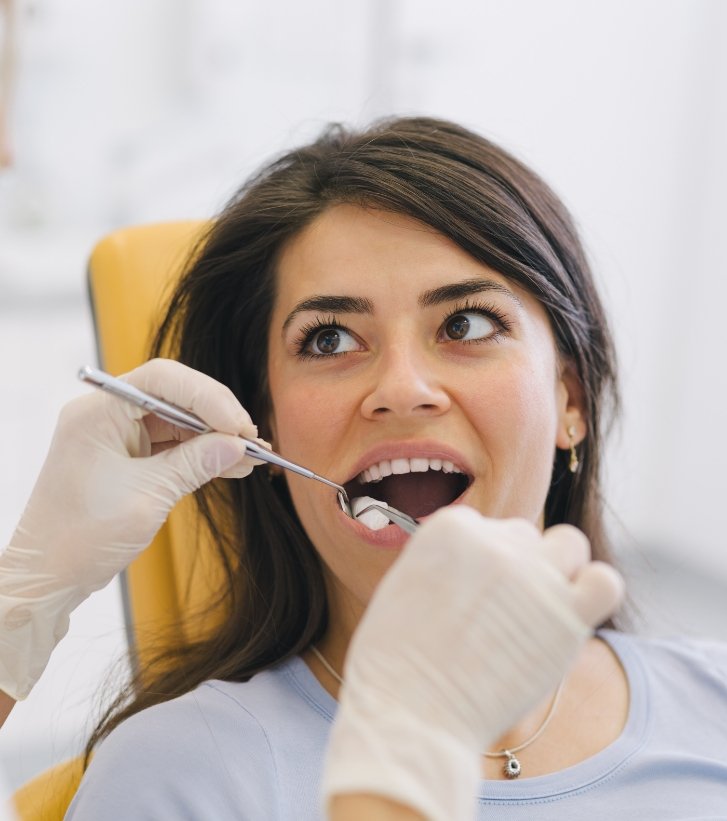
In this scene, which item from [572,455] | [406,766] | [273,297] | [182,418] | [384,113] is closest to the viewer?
[406,766]

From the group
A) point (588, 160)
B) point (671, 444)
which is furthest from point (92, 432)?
point (671, 444)

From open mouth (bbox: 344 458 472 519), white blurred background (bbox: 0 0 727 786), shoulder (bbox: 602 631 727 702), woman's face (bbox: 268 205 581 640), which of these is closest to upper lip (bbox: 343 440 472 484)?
woman's face (bbox: 268 205 581 640)

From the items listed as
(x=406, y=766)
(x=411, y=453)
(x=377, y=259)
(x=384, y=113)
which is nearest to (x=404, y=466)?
(x=411, y=453)

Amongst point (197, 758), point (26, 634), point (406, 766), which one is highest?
point (406, 766)

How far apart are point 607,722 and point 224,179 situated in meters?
2.33

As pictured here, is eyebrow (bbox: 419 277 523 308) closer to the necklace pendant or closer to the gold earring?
the gold earring

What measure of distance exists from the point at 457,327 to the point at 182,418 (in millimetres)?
368

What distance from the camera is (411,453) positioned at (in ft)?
4.09

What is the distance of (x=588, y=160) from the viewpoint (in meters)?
3.73

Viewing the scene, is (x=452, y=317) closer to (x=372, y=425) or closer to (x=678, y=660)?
(x=372, y=425)

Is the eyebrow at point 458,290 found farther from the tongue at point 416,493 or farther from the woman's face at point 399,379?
the tongue at point 416,493

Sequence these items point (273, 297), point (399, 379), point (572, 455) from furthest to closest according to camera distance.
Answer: point (572, 455) → point (273, 297) → point (399, 379)

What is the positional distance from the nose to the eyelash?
0.21 ft

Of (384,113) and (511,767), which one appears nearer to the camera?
(511,767)
